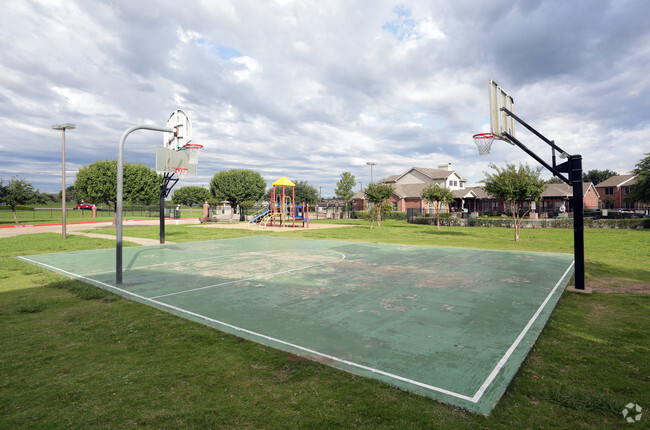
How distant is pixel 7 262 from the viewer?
508 inches

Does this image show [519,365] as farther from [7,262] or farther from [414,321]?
[7,262]

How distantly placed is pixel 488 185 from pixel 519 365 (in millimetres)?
19780

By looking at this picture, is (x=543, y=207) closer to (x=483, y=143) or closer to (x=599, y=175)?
(x=483, y=143)

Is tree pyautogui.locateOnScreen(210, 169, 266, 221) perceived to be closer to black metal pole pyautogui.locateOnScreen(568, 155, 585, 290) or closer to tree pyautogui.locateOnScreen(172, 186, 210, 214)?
black metal pole pyautogui.locateOnScreen(568, 155, 585, 290)

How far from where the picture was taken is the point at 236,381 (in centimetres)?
425

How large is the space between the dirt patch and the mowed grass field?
2.39 m

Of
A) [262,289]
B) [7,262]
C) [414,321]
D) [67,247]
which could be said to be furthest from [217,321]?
[67,247]

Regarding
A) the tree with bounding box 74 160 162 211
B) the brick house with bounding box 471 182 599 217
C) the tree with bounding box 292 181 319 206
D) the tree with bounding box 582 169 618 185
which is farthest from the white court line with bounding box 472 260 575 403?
the tree with bounding box 582 169 618 185

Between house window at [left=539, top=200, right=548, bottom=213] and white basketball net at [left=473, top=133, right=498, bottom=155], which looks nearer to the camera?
white basketball net at [left=473, top=133, right=498, bottom=155]

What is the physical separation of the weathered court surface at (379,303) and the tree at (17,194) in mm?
23690

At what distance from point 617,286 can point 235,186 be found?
5155cm

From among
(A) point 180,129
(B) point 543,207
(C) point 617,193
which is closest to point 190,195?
(B) point 543,207

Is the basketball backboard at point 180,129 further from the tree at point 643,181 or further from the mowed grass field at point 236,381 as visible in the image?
the tree at point 643,181

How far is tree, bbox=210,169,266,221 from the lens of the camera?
55.4 m
